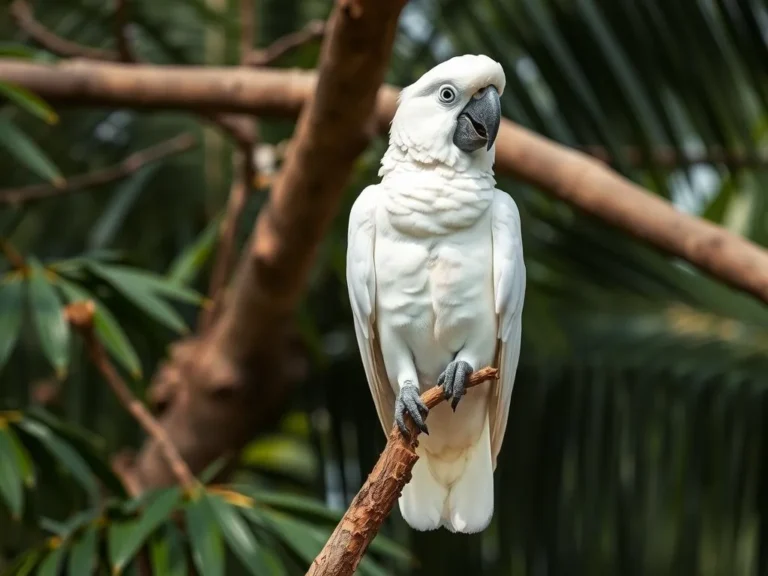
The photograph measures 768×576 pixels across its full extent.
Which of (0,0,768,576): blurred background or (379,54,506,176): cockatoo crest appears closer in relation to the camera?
(379,54,506,176): cockatoo crest

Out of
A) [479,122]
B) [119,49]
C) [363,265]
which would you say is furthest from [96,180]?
[479,122]

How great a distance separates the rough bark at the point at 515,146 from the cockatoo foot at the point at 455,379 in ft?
2.08

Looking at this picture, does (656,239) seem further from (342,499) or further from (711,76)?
(342,499)

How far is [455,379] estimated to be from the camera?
123 cm

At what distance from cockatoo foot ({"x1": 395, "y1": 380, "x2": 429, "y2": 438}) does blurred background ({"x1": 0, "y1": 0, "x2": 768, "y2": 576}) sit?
72 cm

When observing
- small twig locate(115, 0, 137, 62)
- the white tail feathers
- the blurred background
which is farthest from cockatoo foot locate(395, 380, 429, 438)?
small twig locate(115, 0, 137, 62)

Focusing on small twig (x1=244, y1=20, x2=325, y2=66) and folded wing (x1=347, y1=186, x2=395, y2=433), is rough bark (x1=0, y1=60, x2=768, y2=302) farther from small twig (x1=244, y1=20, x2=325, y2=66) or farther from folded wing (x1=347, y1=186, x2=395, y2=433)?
folded wing (x1=347, y1=186, x2=395, y2=433)

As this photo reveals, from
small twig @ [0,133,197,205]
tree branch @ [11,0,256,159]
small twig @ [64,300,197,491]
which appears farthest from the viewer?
small twig @ [0,133,197,205]

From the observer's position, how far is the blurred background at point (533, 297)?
2.23 metres

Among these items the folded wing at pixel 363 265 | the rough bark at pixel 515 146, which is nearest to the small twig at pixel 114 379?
the rough bark at pixel 515 146

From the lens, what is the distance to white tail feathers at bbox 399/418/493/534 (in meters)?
1.25

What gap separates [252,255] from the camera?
2184 millimetres

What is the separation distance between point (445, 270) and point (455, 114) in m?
0.19

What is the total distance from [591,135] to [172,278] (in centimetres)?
102
